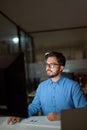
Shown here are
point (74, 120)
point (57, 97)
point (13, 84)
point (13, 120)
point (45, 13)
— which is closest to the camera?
point (74, 120)

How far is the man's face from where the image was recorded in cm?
159

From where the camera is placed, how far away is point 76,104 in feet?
4.65

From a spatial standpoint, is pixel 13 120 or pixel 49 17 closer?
pixel 13 120

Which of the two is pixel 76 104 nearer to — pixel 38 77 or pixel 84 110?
pixel 84 110

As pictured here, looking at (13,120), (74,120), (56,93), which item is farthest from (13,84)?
(56,93)

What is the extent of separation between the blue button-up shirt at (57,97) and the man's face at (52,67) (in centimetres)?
7

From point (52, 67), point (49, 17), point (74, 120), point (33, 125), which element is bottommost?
point (33, 125)

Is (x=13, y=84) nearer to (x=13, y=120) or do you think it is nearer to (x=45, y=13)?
(x=13, y=120)

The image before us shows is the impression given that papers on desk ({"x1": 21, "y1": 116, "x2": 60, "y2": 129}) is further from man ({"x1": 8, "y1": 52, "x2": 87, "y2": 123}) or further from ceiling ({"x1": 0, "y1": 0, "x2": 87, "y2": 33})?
ceiling ({"x1": 0, "y1": 0, "x2": 87, "y2": 33})

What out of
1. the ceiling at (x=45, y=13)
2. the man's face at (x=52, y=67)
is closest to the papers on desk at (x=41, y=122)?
the man's face at (x=52, y=67)

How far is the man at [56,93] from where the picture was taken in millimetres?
1463

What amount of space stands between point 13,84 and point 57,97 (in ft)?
2.27

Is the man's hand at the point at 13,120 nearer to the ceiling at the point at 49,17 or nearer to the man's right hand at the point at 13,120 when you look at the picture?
the man's right hand at the point at 13,120

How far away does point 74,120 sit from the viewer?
572 millimetres
